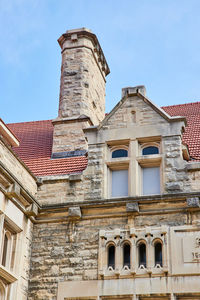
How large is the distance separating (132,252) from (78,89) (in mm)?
6173

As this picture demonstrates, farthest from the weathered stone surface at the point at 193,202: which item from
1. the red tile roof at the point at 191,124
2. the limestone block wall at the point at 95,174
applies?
the limestone block wall at the point at 95,174

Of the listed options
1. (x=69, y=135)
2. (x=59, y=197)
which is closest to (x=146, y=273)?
(x=59, y=197)

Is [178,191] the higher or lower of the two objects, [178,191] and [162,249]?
the higher

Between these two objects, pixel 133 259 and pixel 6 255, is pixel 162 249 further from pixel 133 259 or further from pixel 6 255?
pixel 6 255

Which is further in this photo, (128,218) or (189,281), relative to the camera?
(128,218)

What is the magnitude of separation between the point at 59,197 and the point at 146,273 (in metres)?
2.64

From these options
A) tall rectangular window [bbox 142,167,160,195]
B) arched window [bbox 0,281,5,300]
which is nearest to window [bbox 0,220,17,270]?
arched window [bbox 0,281,5,300]

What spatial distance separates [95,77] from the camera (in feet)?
55.2

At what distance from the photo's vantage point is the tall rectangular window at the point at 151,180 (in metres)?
11.8

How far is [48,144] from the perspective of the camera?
50.1 feet

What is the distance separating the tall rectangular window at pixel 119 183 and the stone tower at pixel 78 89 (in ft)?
7.13

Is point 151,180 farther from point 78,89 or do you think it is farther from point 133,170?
point 78,89

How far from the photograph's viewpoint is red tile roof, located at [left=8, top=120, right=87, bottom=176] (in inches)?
522

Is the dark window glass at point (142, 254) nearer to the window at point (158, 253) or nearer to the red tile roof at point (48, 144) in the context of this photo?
the window at point (158, 253)
